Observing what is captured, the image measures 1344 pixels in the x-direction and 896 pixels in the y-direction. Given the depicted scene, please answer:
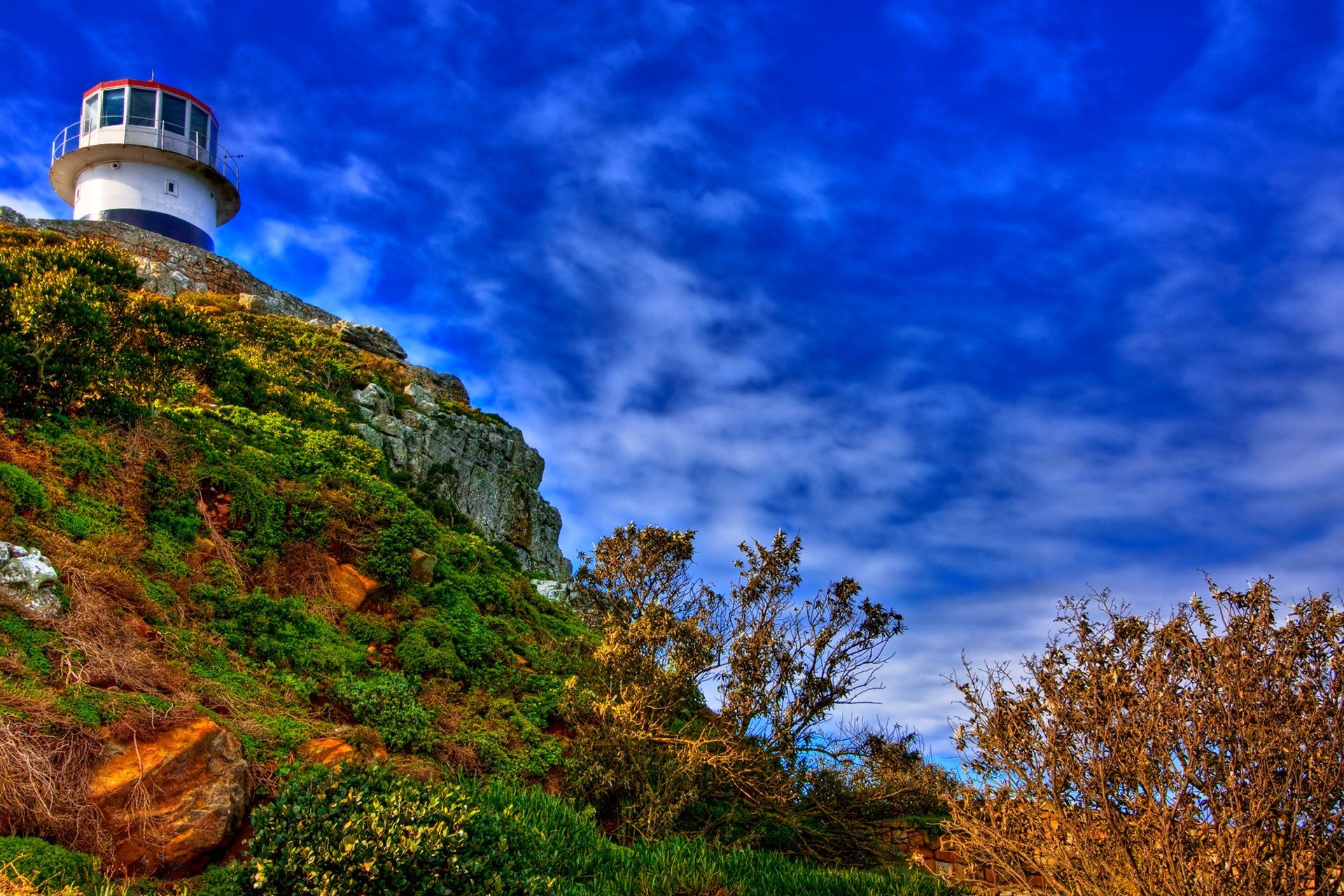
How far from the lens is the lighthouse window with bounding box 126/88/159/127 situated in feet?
117

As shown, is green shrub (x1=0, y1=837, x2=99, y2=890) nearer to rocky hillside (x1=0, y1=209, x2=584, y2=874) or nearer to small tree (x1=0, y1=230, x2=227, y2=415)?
→ rocky hillside (x1=0, y1=209, x2=584, y2=874)

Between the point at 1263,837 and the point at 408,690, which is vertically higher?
the point at 408,690

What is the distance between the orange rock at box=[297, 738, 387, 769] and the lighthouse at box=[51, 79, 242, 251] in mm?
35713

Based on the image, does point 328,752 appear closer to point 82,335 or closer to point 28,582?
point 28,582

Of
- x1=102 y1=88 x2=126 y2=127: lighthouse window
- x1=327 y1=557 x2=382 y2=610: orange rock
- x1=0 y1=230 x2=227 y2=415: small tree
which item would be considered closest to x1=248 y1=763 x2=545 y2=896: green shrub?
x1=327 y1=557 x2=382 y2=610: orange rock

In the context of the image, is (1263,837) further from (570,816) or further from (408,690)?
(408,690)

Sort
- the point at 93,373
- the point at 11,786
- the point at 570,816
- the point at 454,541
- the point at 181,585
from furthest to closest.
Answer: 1. the point at 454,541
2. the point at 93,373
3. the point at 181,585
4. the point at 570,816
5. the point at 11,786

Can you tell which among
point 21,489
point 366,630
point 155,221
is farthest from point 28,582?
point 155,221

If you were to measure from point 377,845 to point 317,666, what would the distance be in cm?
447

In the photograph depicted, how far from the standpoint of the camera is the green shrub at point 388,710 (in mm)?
8664

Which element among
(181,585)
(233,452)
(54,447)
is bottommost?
(181,585)

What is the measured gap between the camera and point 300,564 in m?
10.8

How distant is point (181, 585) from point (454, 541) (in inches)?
212

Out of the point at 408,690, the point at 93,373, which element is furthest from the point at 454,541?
the point at 93,373
